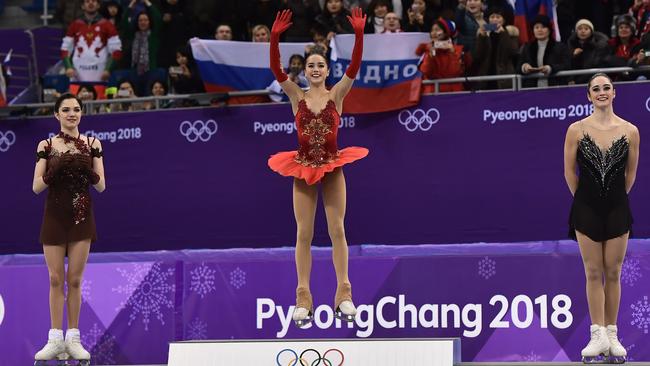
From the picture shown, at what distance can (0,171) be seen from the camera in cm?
1542

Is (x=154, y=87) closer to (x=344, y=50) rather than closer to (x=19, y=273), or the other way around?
(x=344, y=50)

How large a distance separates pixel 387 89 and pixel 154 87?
120 inches

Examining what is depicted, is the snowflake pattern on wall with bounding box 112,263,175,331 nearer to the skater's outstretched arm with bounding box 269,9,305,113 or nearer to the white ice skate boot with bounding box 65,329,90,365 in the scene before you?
the white ice skate boot with bounding box 65,329,90,365

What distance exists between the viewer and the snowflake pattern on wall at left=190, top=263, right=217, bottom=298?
38.7ft

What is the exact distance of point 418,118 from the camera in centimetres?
1382

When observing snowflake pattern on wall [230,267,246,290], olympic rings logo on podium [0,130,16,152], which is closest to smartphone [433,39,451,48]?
snowflake pattern on wall [230,267,246,290]

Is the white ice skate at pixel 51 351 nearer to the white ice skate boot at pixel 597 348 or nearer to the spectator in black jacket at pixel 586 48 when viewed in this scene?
the white ice skate boot at pixel 597 348

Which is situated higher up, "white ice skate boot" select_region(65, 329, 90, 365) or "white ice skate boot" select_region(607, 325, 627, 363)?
"white ice skate boot" select_region(607, 325, 627, 363)

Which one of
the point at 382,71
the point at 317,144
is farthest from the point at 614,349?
the point at 382,71

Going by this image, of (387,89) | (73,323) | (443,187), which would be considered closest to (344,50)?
(387,89)

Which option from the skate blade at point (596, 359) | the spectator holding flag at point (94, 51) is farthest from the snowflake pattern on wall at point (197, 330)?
the spectator holding flag at point (94, 51)

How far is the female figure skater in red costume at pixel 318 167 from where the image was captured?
954cm

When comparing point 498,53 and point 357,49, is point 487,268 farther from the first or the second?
point 498,53

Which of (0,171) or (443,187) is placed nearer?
(443,187)
